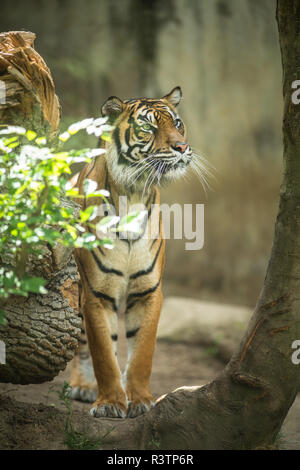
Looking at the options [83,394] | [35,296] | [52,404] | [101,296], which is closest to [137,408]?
[52,404]

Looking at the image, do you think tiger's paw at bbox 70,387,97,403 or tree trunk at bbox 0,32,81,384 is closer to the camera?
tree trunk at bbox 0,32,81,384

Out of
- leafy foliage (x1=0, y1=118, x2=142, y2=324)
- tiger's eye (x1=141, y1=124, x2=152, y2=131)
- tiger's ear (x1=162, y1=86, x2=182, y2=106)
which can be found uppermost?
tiger's ear (x1=162, y1=86, x2=182, y2=106)

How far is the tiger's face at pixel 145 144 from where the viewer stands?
11.2ft

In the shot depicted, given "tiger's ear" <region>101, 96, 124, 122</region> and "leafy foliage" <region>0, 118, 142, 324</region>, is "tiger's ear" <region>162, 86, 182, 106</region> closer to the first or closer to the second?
"tiger's ear" <region>101, 96, 124, 122</region>

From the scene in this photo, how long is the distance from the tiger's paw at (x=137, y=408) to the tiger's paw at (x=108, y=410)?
0.05 m

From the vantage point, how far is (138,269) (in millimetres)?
3605

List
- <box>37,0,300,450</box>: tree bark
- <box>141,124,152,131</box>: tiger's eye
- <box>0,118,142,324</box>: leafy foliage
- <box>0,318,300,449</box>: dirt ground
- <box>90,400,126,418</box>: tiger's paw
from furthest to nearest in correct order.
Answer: <box>141,124,152,131</box>: tiger's eye
<box>90,400,126,418</box>: tiger's paw
<box>0,318,300,449</box>: dirt ground
<box>37,0,300,450</box>: tree bark
<box>0,118,142,324</box>: leafy foliage

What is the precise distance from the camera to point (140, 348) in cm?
358

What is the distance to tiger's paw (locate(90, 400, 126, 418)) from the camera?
11.1 feet

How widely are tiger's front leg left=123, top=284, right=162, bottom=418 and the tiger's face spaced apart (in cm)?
78

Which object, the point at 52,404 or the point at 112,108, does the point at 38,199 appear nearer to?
the point at 112,108

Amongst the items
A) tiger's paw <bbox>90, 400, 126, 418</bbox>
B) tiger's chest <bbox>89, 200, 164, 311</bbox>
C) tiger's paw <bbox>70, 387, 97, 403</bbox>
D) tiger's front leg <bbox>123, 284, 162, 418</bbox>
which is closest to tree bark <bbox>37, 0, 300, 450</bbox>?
tiger's paw <bbox>90, 400, 126, 418</bbox>

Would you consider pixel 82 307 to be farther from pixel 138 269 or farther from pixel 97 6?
pixel 97 6
